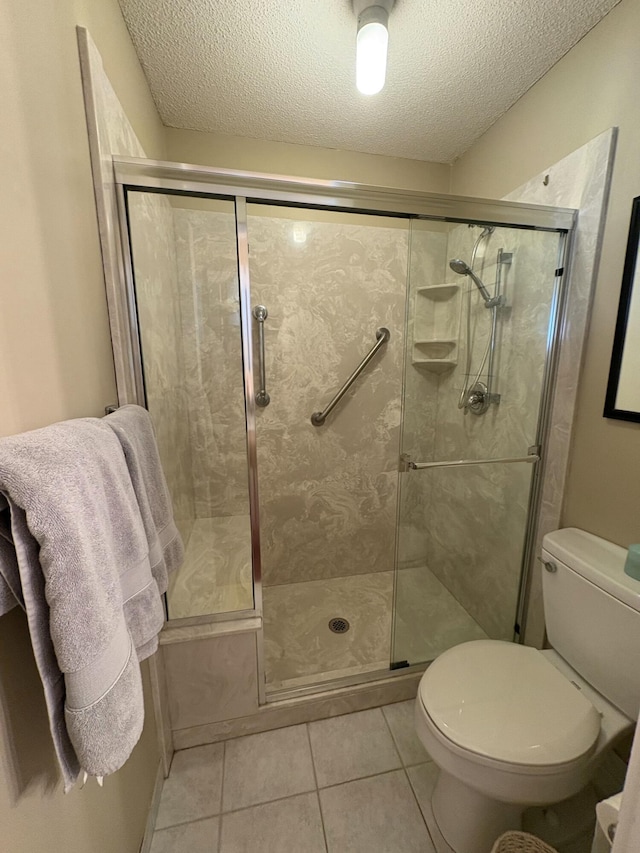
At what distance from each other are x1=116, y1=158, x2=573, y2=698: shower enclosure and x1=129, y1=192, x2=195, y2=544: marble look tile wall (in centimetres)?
1

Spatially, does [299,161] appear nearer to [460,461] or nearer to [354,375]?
[354,375]

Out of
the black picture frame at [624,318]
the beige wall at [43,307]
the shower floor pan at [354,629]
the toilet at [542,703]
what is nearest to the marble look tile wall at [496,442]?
the shower floor pan at [354,629]

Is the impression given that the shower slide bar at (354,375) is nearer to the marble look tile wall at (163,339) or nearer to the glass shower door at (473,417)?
the glass shower door at (473,417)

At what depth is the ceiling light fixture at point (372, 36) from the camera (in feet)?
3.28

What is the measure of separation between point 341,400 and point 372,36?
1.38 m

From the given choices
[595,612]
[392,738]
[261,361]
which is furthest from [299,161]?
[392,738]

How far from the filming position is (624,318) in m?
1.06

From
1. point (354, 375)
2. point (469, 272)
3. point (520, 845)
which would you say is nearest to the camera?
point (520, 845)

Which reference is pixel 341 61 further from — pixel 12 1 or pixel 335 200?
pixel 12 1

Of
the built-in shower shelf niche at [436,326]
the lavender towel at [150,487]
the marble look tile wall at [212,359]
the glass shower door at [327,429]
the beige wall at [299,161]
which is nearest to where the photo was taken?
the lavender towel at [150,487]

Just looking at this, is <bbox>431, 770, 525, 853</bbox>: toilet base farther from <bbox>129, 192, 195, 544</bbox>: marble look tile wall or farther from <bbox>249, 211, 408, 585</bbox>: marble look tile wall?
<bbox>129, 192, 195, 544</bbox>: marble look tile wall

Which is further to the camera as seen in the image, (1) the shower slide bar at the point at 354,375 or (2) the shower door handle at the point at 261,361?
(1) the shower slide bar at the point at 354,375

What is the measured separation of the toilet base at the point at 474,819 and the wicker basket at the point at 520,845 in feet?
0.31

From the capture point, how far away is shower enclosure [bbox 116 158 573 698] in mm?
1211
